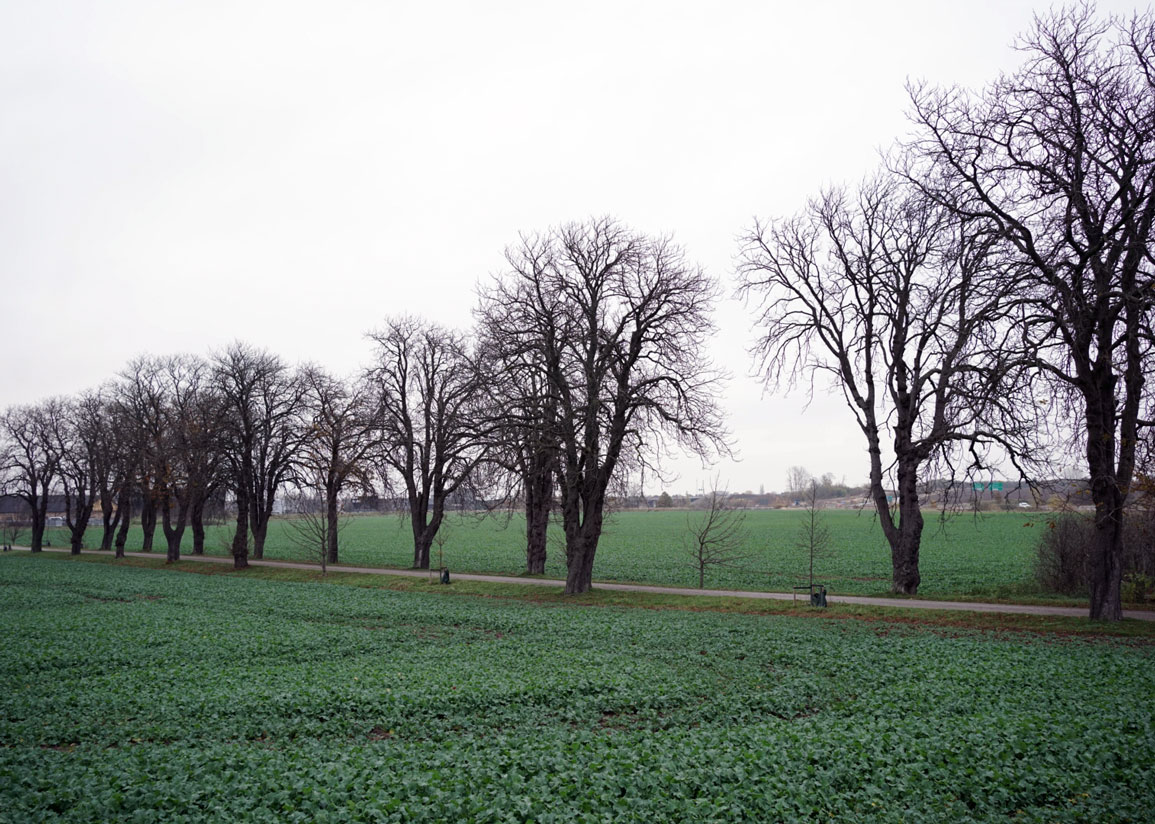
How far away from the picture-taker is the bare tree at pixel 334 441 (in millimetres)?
40000

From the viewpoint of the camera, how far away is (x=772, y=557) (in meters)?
45.7

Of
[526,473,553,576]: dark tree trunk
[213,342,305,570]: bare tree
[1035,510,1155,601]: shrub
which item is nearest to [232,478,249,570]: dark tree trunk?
[213,342,305,570]: bare tree

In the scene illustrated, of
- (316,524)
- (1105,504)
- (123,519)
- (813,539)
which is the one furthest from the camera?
(123,519)

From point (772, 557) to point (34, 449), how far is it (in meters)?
61.3

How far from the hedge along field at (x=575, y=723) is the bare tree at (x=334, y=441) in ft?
63.4

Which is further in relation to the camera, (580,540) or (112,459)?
(112,459)

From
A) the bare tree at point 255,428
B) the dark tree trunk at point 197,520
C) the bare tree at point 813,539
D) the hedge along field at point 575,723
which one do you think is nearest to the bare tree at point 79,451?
the dark tree trunk at point 197,520

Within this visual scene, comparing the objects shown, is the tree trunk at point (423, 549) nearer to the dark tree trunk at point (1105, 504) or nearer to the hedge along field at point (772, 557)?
the hedge along field at point (772, 557)

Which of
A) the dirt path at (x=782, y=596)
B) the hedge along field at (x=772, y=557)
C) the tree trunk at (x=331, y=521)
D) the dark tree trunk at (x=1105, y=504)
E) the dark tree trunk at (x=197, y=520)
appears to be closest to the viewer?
the dark tree trunk at (x=1105, y=504)

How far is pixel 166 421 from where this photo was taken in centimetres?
4753

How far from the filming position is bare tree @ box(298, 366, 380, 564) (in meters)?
40.0

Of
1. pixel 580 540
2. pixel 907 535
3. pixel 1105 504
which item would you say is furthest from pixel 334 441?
pixel 1105 504

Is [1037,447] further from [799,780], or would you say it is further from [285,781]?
[285,781]

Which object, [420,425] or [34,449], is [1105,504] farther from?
[34,449]
